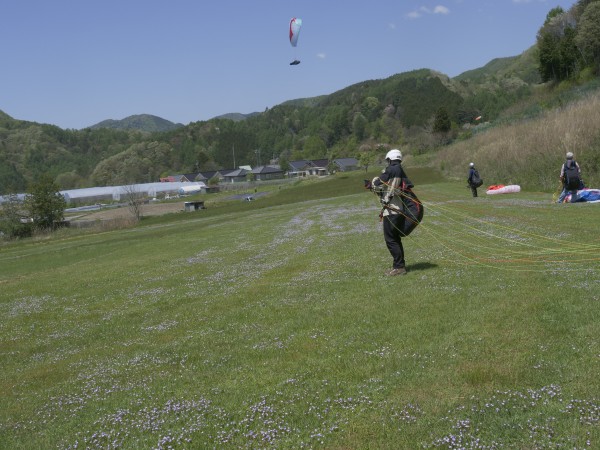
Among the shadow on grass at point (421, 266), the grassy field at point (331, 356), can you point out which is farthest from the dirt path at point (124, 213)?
the shadow on grass at point (421, 266)

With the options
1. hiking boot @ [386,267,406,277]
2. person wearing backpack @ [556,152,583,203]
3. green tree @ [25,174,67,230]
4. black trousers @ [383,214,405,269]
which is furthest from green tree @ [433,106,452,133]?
hiking boot @ [386,267,406,277]

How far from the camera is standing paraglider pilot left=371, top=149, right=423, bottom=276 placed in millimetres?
13820

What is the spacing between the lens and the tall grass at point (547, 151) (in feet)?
109

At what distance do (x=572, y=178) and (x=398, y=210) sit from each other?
18020 millimetres

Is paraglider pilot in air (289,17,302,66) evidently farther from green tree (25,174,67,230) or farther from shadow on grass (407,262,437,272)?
green tree (25,174,67,230)

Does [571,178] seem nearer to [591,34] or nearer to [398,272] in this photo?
A: [398,272]

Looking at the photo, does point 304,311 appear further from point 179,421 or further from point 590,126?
point 590,126

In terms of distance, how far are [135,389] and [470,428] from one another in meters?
5.43

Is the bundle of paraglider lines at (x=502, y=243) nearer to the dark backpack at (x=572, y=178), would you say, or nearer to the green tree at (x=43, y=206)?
the dark backpack at (x=572, y=178)

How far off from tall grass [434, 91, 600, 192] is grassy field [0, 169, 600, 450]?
61.5 feet

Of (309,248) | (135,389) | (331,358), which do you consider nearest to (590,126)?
(309,248)

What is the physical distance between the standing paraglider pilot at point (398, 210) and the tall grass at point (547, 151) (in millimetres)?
23685

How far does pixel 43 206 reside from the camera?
8762cm

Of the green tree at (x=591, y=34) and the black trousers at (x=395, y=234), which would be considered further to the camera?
the green tree at (x=591, y=34)
